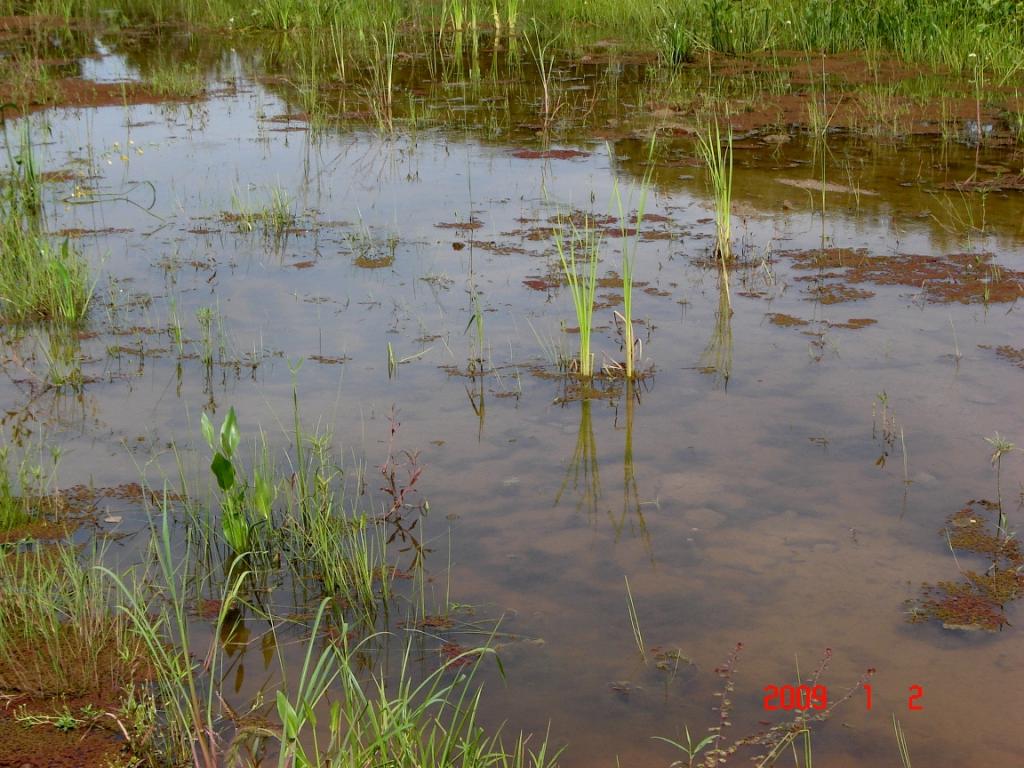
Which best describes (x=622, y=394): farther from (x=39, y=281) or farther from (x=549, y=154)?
(x=549, y=154)

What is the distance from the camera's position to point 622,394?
4668 mm

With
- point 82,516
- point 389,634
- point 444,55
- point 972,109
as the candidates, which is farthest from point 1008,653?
point 444,55

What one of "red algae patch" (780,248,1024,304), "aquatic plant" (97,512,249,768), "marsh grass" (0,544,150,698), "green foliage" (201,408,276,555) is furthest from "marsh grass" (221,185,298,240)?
"marsh grass" (0,544,150,698)

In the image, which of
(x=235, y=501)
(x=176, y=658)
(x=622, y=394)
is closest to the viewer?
(x=176, y=658)

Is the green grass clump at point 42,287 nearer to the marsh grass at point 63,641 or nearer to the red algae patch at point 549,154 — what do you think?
the marsh grass at point 63,641

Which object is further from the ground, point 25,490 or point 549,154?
point 549,154

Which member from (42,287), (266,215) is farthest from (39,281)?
(266,215)

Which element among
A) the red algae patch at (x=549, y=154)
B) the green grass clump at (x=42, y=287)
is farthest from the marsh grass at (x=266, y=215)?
the red algae patch at (x=549, y=154)

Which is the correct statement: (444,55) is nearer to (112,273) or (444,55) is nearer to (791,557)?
(112,273)
